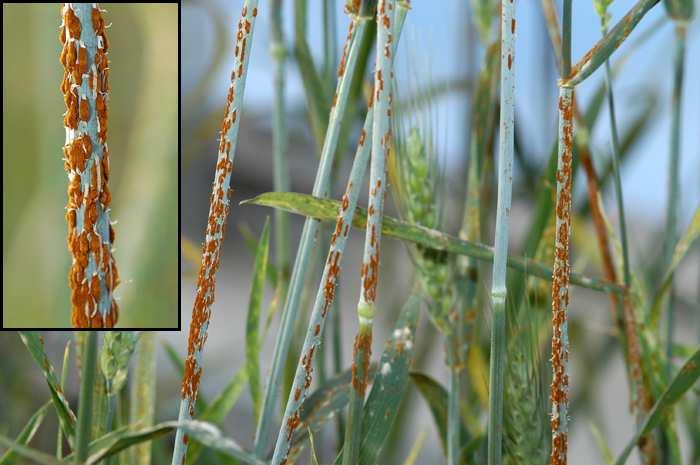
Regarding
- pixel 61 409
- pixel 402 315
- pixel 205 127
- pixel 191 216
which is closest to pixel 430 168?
pixel 402 315

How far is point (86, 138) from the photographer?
33 cm

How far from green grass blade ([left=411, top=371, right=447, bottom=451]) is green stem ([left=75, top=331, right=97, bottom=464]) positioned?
201 mm

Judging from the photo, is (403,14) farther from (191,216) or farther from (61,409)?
(191,216)

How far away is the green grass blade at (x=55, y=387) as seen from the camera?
39cm

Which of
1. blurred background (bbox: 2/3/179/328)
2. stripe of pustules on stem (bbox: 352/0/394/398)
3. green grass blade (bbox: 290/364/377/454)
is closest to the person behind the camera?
stripe of pustules on stem (bbox: 352/0/394/398)

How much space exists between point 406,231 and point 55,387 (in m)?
0.17

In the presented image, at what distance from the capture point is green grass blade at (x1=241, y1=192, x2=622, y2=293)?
1.20ft

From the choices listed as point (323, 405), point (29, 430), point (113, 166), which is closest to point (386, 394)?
point (323, 405)

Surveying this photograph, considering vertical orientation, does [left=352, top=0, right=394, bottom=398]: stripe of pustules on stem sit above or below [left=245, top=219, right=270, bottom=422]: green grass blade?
above

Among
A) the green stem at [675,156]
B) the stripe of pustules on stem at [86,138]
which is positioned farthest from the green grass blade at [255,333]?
the green stem at [675,156]

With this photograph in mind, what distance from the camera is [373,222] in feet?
1.04

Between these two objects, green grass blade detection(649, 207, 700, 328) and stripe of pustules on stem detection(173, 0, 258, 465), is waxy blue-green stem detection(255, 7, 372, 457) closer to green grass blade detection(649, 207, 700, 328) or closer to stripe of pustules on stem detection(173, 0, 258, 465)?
stripe of pustules on stem detection(173, 0, 258, 465)

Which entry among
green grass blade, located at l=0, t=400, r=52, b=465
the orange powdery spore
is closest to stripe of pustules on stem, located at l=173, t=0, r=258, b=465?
the orange powdery spore

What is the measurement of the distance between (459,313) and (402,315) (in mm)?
64
